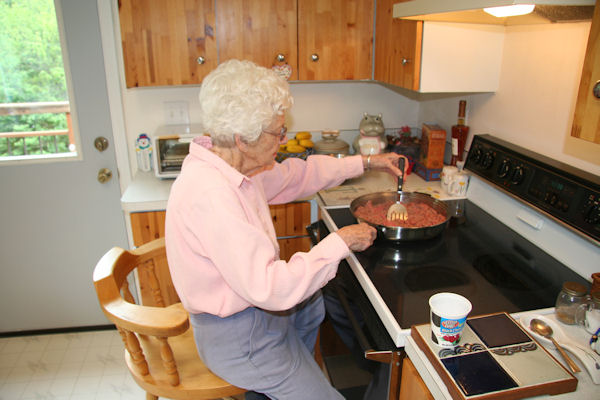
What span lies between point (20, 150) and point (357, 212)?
1745mm

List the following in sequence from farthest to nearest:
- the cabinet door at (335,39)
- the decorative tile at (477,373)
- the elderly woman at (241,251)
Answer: the cabinet door at (335,39), the elderly woman at (241,251), the decorative tile at (477,373)

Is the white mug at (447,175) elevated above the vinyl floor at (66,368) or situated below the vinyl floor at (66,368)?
above

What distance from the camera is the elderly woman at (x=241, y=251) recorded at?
1.10 meters

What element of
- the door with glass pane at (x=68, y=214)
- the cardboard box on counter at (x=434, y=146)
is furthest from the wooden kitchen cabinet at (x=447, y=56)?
the door with glass pane at (x=68, y=214)

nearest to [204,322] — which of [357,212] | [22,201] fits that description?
[357,212]

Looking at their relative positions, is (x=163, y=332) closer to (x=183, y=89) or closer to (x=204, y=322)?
(x=204, y=322)

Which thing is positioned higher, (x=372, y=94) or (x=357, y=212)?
(x=372, y=94)

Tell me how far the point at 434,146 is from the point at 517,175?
57cm

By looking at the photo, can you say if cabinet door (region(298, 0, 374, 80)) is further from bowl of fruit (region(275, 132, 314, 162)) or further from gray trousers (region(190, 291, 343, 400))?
gray trousers (region(190, 291, 343, 400))

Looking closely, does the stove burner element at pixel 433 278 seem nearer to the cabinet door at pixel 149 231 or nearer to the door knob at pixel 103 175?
the cabinet door at pixel 149 231

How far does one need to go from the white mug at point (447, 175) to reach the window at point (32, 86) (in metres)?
1.80

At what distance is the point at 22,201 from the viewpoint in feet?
7.75

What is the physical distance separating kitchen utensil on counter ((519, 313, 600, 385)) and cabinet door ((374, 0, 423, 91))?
3.11ft

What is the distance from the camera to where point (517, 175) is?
1590 millimetres
